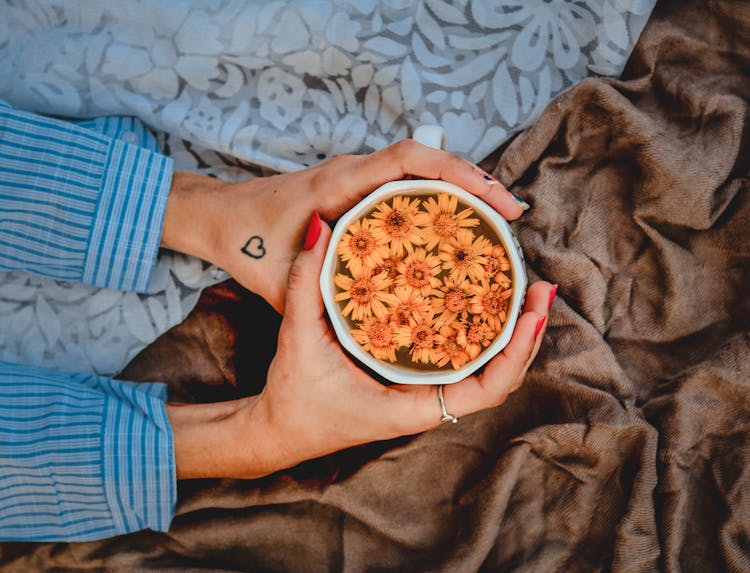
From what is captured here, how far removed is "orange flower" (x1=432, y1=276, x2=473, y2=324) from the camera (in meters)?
0.70

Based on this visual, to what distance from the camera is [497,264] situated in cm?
70

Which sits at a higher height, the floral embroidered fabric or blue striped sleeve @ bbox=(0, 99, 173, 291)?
the floral embroidered fabric

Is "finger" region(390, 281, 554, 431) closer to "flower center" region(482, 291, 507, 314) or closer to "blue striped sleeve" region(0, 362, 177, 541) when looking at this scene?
"flower center" region(482, 291, 507, 314)

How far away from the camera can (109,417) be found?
899mm

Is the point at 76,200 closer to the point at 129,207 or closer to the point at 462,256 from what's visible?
the point at 129,207

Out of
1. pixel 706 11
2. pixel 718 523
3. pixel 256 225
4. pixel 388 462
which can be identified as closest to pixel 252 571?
pixel 388 462

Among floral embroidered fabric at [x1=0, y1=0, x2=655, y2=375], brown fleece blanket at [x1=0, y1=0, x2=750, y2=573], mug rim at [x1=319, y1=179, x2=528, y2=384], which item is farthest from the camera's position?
floral embroidered fabric at [x1=0, y1=0, x2=655, y2=375]

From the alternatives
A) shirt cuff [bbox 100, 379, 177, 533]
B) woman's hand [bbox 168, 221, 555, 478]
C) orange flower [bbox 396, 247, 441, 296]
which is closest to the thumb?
woman's hand [bbox 168, 221, 555, 478]

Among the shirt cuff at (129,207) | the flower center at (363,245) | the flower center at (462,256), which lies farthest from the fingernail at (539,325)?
the shirt cuff at (129,207)

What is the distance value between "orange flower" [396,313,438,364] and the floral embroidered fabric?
371mm

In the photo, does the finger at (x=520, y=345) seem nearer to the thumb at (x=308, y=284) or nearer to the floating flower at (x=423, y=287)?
the floating flower at (x=423, y=287)

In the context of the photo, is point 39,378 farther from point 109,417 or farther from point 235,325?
point 235,325

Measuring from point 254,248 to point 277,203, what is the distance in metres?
0.07

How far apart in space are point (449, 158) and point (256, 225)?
0.30 metres
